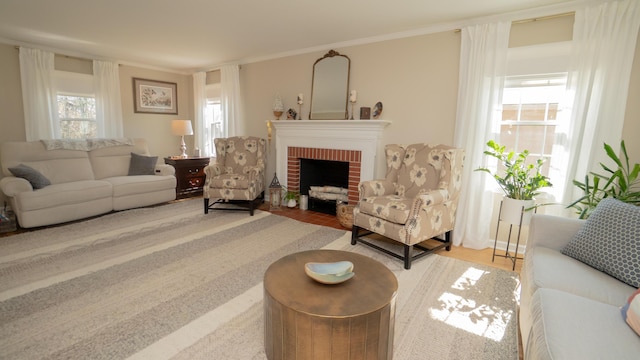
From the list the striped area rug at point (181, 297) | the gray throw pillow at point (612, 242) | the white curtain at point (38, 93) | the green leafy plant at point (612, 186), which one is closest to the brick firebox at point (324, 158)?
the striped area rug at point (181, 297)

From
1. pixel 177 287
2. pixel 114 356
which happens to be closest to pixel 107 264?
pixel 177 287

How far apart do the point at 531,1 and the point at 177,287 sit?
12.4 ft

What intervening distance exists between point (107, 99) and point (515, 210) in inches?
234

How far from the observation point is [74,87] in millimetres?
4660

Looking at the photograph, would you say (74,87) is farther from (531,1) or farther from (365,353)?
(531,1)

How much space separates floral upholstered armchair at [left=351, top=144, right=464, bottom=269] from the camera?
265 cm

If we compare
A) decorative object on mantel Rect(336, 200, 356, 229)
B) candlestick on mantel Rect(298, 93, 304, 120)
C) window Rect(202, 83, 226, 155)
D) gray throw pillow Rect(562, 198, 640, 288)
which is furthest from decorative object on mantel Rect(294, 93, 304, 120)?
gray throw pillow Rect(562, 198, 640, 288)

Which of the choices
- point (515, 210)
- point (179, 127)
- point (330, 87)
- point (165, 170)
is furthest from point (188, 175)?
point (515, 210)

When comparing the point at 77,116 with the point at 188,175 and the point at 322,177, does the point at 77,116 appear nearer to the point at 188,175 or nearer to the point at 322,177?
the point at 188,175

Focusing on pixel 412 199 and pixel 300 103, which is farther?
pixel 300 103

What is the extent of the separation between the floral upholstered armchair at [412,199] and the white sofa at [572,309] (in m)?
0.91

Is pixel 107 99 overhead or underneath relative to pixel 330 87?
underneath

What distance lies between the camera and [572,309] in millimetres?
1230

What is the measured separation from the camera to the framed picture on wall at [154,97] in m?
5.41
